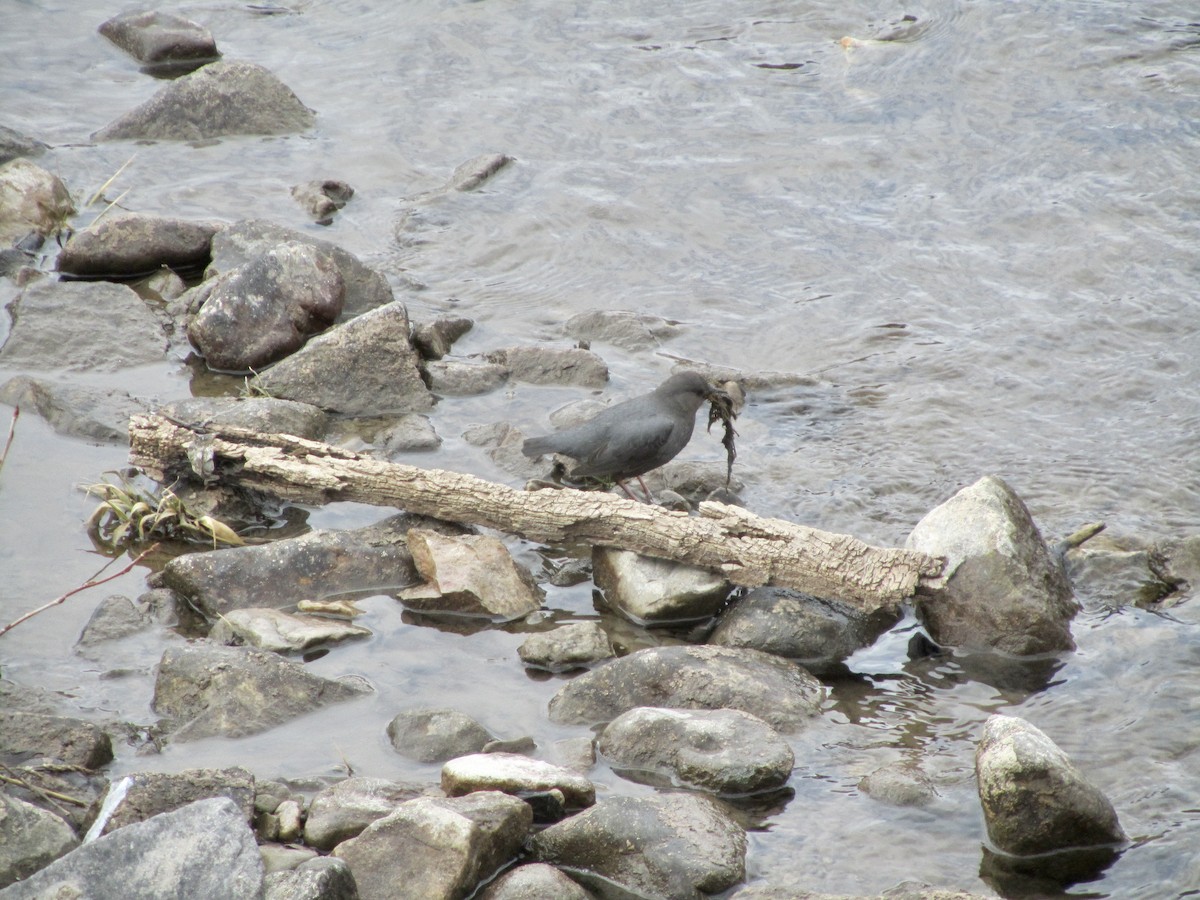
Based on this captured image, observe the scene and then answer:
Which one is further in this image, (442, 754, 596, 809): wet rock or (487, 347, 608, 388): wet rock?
(487, 347, 608, 388): wet rock

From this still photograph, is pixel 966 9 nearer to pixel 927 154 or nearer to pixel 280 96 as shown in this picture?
pixel 927 154

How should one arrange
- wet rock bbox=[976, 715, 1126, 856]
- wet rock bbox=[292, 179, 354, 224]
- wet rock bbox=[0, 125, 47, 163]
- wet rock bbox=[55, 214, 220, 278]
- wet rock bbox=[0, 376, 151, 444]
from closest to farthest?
1. wet rock bbox=[976, 715, 1126, 856]
2. wet rock bbox=[0, 376, 151, 444]
3. wet rock bbox=[55, 214, 220, 278]
4. wet rock bbox=[292, 179, 354, 224]
5. wet rock bbox=[0, 125, 47, 163]

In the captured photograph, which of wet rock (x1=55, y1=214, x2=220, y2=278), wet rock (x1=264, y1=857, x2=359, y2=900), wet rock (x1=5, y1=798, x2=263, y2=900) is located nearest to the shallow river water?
wet rock (x1=264, y1=857, x2=359, y2=900)

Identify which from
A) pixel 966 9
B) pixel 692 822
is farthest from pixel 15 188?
pixel 966 9

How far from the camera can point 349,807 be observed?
3.99m

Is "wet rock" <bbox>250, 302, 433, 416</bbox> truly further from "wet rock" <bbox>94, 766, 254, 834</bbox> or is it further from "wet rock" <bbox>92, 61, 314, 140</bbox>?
"wet rock" <bbox>92, 61, 314, 140</bbox>

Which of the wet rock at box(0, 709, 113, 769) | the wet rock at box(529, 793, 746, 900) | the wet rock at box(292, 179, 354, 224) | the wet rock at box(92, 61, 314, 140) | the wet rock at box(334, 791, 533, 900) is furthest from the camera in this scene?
the wet rock at box(92, 61, 314, 140)

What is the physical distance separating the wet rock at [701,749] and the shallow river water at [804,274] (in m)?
0.14

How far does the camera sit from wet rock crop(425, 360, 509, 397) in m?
7.57

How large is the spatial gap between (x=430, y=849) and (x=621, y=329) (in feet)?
16.9

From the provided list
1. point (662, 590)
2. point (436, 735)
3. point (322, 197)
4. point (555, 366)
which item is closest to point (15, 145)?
point (322, 197)

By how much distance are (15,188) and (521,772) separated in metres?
7.17

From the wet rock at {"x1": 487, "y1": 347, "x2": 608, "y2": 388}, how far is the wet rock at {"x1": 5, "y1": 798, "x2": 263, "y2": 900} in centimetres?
469

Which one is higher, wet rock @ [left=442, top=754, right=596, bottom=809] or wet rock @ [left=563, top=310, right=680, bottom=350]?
wet rock @ [left=442, top=754, right=596, bottom=809]
